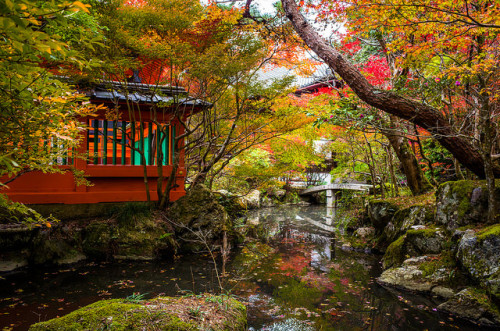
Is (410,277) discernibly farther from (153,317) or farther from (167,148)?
(167,148)

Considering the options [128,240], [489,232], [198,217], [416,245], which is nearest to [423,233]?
[416,245]

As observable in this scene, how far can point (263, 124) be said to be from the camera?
998 centimetres

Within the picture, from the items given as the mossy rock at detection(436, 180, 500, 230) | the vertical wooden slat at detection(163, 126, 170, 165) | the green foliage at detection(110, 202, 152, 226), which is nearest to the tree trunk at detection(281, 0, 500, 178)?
the mossy rock at detection(436, 180, 500, 230)

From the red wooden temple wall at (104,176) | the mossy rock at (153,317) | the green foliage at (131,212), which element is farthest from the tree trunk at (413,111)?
the green foliage at (131,212)

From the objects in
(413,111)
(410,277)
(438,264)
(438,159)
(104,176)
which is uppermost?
(413,111)

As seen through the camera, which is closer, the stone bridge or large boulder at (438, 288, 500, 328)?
large boulder at (438, 288, 500, 328)

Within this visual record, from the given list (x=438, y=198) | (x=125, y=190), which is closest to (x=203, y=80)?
(x=125, y=190)

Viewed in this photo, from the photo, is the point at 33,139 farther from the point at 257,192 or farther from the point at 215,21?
the point at 257,192

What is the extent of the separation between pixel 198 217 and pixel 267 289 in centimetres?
333

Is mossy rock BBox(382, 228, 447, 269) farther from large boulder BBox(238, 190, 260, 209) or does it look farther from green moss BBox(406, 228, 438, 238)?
large boulder BBox(238, 190, 260, 209)

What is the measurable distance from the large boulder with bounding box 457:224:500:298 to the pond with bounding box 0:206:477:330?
0.69 m

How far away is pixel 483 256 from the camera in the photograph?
4543 millimetres

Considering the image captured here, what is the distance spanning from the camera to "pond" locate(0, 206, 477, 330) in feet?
14.4

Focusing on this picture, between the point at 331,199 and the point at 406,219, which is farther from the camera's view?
the point at 331,199
